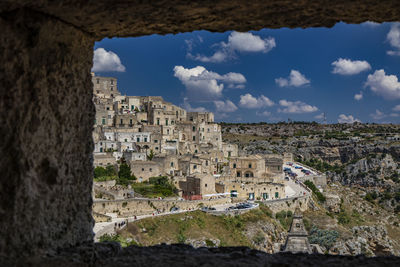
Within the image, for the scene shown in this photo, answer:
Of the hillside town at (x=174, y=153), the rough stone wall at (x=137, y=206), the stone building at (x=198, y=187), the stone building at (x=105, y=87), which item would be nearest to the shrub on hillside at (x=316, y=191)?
the hillside town at (x=174, y=153)

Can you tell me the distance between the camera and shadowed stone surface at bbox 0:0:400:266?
98.7 inches

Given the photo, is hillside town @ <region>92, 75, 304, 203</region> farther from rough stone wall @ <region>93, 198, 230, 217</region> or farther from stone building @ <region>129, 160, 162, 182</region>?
rough stone wall @ <region>93, 198, 230, 217</region>

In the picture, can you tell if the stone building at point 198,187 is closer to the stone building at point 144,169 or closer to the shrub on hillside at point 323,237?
the stone building at point 144,169

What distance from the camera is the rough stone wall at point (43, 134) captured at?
8.18ft

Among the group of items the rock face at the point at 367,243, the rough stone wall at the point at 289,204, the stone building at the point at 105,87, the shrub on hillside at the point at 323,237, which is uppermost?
the stone building at the point at 105,87

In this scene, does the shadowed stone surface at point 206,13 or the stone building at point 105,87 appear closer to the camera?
the shadowed stone surface at point 206,13

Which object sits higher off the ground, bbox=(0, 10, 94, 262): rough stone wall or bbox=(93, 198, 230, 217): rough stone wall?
bbox=(0, 10, 94, 262): rough stone wall

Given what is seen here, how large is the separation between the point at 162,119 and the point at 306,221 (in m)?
18.7

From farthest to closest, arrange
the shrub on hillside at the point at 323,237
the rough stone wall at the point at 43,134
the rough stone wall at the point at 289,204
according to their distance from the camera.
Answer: the rough stone wall at the point at 289,204
the shrub on hillside at the point at 323,237
the rough stone wall at the point at 43,134

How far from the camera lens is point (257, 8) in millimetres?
2684

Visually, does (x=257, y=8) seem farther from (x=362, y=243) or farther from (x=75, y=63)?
(x=362, y=243)

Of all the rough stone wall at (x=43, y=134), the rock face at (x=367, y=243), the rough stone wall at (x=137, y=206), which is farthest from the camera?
the rock face at (x=367, y=243)

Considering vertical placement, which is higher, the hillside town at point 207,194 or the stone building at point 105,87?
the stone building at point 105,87

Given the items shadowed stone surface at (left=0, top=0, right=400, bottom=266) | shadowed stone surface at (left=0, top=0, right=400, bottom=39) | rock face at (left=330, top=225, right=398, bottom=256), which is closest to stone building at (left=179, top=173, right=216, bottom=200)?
rock face at (left=330, top=225, right=398, bottom=256)
